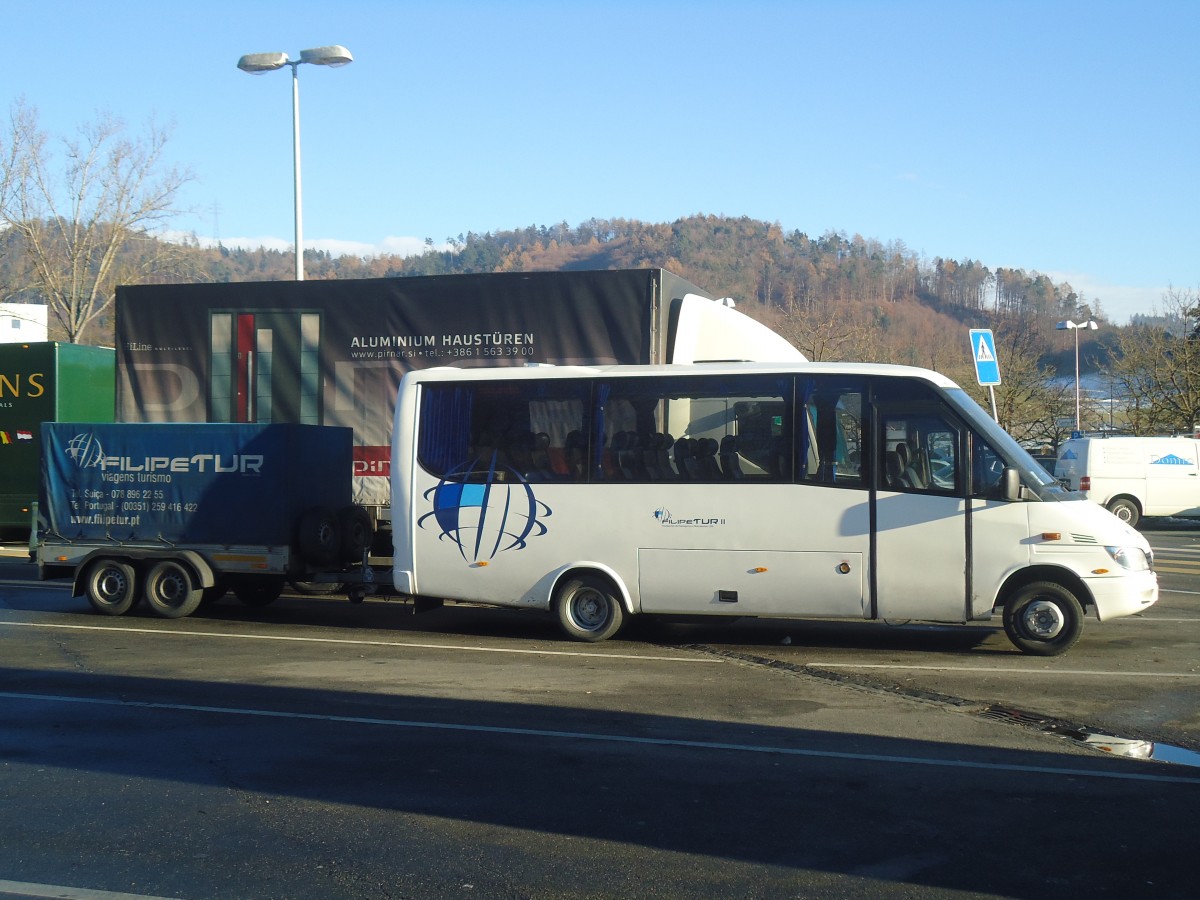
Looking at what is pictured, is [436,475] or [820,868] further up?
[436,475]

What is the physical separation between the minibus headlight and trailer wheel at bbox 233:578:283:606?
9.46 m

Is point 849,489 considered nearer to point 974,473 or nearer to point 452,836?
point 974,473

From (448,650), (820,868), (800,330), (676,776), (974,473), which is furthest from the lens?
(800,330)

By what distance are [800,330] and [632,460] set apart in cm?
3409

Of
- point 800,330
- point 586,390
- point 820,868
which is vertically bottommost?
point 820,868

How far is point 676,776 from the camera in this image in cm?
707

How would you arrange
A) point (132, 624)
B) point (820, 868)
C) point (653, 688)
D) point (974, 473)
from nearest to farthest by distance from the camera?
point (820, 868) → point (653, 688) → point (974, 473) → point (132, 624)

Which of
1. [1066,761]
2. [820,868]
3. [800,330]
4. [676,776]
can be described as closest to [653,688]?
[676,776]

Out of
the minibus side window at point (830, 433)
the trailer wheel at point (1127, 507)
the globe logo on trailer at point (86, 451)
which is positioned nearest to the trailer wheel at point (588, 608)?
the minibus side window at point (830, 433)

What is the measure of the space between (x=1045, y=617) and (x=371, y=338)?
8553 mm

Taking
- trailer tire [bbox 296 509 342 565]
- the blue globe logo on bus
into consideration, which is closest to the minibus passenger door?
the blue globe logo on bus

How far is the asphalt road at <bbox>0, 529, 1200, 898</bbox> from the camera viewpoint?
5449mm

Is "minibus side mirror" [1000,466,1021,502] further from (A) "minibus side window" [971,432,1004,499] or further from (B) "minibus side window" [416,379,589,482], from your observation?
(B) "minibus side window" [416,379,589,482]

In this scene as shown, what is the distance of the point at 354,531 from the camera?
1406cm
